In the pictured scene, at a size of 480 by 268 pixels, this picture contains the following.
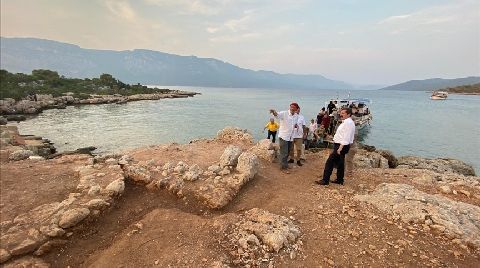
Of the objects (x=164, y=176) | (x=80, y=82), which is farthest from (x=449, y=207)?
(x=80, y=82)

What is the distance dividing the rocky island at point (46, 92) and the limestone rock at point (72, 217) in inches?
1693

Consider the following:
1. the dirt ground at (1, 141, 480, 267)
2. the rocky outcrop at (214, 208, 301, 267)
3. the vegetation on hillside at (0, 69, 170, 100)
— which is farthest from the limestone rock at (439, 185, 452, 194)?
the vegetation on hillside at (0, 69, 170, 100)

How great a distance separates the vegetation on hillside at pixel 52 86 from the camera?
63.6 metres

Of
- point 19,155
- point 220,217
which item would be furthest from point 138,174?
point 19,155

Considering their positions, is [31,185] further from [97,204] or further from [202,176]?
[202,176]

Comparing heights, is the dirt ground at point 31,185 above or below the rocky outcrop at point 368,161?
above

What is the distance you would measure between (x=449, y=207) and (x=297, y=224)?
449cm

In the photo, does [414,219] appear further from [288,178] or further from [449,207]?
[288,178]

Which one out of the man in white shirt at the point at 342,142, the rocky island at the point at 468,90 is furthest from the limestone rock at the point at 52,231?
the rocky island at the point at 468,90

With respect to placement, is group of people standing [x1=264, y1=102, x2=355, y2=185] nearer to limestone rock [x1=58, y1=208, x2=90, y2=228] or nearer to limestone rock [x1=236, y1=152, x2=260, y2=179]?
limestone rock [x1=236, y1=152, x2=260, y2=179]

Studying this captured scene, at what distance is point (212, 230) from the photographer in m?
6.73

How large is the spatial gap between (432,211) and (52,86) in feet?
308

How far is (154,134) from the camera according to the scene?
37.0m

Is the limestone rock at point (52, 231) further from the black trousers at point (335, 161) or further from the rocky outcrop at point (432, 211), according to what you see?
the rocky outcrop at point (432, 211)
